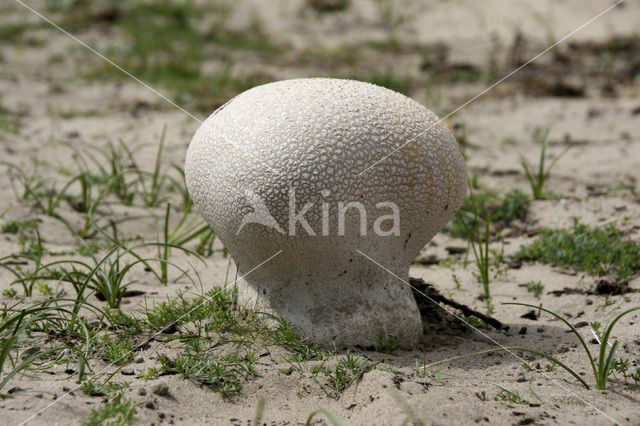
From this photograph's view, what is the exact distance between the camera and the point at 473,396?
2203mm

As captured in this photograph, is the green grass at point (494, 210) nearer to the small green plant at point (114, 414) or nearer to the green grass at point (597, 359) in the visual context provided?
the green grass at point (597, 359)

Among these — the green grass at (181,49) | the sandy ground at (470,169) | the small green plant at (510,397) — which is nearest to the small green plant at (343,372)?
the sandy ground at (470,169)

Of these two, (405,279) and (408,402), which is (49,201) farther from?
(408,402)

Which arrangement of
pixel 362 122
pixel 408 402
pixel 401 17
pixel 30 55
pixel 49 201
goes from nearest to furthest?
pixel 408 402
pixel 362 122
pixel 49 201
pixel 30 55
pixel 401 17

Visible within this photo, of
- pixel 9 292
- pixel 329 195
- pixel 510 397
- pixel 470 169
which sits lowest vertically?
pixel 510 397

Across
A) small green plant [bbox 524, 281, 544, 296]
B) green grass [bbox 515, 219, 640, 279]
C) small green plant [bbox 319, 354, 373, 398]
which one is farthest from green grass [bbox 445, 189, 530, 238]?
small green plant [bbox 319, 354, 373, 398]

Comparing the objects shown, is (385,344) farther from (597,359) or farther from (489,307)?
(597,359)

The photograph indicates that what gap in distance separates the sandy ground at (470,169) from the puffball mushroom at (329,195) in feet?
0.81

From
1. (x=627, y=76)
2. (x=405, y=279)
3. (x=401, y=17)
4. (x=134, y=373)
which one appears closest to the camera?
(x=134, y=373)

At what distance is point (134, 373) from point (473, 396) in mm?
1163

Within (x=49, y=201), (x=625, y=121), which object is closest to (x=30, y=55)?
(x=49, y=201)

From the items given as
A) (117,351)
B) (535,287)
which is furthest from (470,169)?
(117,351)

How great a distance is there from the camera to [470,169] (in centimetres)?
504

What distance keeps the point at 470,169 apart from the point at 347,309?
2762 mm
